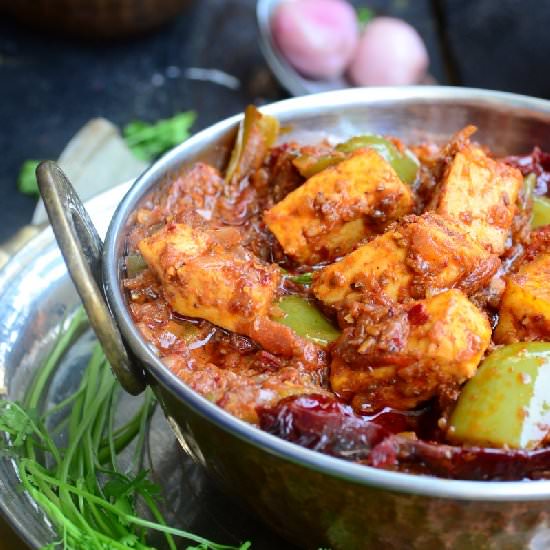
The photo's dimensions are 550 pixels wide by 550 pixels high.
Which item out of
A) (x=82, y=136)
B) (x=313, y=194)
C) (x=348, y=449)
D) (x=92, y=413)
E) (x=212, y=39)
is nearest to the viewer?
(x=348, y=449)

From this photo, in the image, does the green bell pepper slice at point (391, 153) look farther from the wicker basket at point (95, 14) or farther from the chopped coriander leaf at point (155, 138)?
the wicker basket at point (95, 14)

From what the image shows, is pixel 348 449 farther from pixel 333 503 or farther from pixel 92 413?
pixel 92 413

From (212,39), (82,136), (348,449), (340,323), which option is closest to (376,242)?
(340,323)

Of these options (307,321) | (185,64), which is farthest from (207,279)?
(185,64)

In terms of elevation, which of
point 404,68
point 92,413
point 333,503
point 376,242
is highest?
point 376,242

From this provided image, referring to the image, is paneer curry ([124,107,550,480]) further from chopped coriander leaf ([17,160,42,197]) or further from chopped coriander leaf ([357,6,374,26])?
chopped coriander leaf ([357,6,374,26])

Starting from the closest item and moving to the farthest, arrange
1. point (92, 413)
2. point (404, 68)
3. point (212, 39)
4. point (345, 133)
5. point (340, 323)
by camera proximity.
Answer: point (340, 323) < point (92, 413) < point (345, 133) < point (404, 68) < point (212, 39)

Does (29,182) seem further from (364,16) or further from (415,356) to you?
(415,356)
